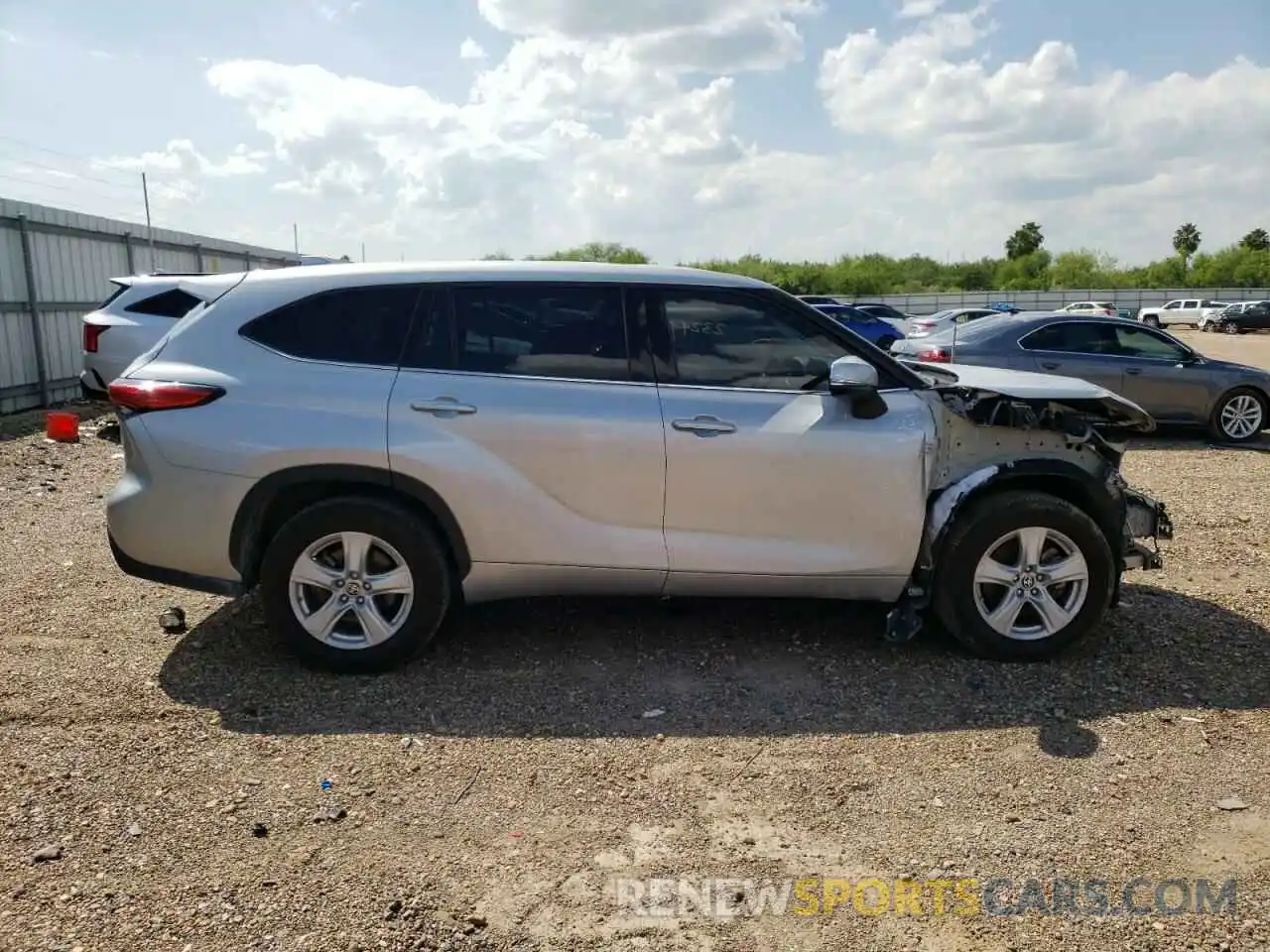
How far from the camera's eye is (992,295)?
6369 centimetres

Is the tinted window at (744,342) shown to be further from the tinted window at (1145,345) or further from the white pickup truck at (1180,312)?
the white pickup truck at (1180,312)

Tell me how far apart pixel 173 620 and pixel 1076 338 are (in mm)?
9856

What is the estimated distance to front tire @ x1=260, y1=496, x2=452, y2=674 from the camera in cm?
428

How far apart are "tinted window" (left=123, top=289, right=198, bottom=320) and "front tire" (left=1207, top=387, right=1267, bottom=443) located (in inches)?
457

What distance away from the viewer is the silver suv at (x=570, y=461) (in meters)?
4.29

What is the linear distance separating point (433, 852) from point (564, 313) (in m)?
2.39

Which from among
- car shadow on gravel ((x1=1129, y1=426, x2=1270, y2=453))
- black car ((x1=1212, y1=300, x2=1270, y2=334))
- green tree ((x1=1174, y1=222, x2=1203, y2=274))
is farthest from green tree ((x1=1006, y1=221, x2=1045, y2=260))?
car shadow on gravel ((x1=1129, y1=426, x2=1270, y2=453))

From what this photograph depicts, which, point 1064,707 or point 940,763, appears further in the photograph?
point 1064,707

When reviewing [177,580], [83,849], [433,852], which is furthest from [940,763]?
[177,580]

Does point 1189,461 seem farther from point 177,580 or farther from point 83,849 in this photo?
point 83,849

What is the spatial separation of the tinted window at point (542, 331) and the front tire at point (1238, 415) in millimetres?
9588

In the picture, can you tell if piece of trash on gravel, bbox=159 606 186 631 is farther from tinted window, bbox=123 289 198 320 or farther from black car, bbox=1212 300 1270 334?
black car, bbox=1212 300 1270 334

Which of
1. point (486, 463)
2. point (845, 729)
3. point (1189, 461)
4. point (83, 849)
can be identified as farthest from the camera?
point (1189, 461)

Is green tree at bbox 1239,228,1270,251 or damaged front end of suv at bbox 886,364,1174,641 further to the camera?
green tree at bbox 1239,228,1270,251
